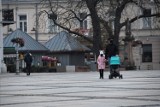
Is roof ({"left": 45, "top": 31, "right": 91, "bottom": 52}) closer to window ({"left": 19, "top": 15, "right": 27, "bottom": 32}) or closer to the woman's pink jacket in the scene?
window ({"left": 19, "top": 15, "right": 27, "bottom": 32})

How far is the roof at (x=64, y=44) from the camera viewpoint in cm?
6762

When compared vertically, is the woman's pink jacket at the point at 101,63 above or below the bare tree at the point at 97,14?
below

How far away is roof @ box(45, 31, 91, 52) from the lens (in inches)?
2662

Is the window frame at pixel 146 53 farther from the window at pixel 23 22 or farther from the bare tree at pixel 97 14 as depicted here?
the bare tree at pixel 97 14

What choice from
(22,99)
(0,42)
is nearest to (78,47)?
(0,42)

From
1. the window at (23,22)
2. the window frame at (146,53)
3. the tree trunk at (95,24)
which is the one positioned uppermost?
the window at (23,22)

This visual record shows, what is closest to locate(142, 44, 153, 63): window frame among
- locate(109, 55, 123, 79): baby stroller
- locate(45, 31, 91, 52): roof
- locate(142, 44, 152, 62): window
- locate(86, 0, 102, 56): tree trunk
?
locate(142, 44, 152, 62): window

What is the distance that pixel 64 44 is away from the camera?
228 ft

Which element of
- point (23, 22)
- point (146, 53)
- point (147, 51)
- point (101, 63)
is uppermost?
point (23, 22)

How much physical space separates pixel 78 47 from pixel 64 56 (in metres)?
2.33

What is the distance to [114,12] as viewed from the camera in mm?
60031

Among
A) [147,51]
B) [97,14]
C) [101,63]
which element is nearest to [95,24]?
[97,14]

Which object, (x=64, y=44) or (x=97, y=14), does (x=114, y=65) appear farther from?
(x=64, y=44)

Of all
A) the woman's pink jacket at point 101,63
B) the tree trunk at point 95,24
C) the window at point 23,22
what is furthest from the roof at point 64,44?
the woman's pink jacket at point 101,63
